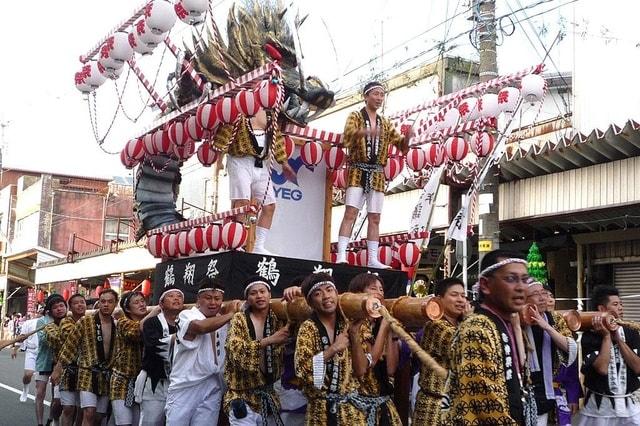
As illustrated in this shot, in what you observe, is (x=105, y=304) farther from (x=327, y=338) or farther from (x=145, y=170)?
(x=327, y=338)

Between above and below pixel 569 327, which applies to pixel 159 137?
above

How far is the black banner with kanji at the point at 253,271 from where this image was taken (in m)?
7.63

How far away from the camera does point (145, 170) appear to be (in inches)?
381

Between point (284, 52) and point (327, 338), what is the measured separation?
16.5 ft

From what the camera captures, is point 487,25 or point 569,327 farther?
point 487,25

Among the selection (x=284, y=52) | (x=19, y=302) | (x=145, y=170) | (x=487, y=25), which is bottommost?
(x=19, y=302)

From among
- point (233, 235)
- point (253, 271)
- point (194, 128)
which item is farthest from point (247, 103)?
point (253, 271)

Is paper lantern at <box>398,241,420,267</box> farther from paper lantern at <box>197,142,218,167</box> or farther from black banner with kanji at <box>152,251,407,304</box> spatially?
paper lantern at <box>197,142,218,167</box>

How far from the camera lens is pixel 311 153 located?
30.2 feet

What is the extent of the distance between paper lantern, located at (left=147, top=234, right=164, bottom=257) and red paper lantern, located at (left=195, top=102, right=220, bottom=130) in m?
1.59

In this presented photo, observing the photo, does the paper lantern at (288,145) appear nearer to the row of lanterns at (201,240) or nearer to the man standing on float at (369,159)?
the man standing on float at (369,159)

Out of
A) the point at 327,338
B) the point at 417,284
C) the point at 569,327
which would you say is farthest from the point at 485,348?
the point at 417,284

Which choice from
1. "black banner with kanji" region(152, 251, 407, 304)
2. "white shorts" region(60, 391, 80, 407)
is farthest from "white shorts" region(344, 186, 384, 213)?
"white shorts" region(60, 391, 80, 407)

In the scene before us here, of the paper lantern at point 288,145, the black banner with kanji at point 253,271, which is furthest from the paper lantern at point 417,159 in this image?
the black banner with kanji at point 253,271
